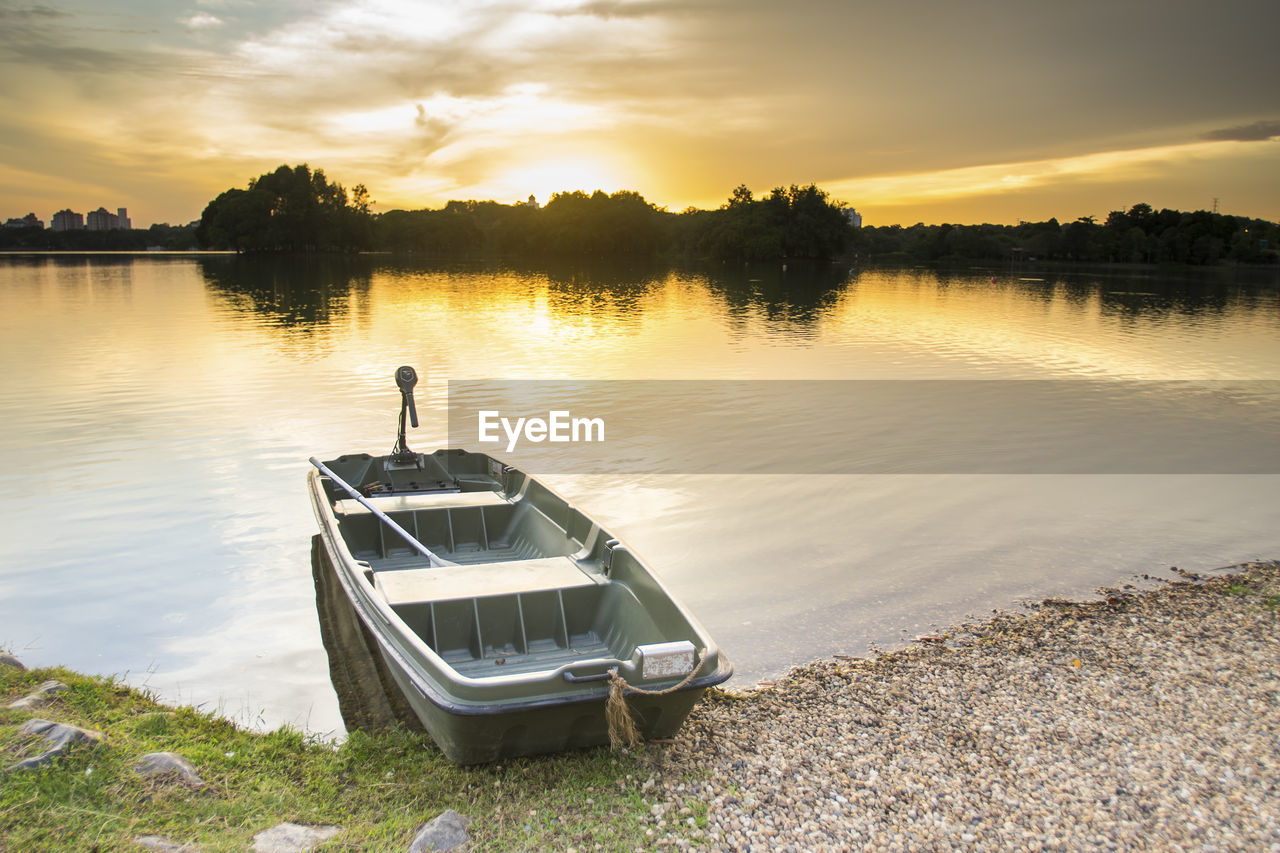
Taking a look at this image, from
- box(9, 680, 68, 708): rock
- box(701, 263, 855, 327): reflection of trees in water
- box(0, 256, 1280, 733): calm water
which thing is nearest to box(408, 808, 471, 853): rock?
box(0, 256, 1280, 733): calm water

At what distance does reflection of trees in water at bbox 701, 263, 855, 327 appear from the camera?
169 ft

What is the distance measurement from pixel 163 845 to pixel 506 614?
10.5 ft

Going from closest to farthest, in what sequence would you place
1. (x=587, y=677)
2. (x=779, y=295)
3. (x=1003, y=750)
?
(x=587, y=677) → (x=1003, y=750) → (x=779, y=295)

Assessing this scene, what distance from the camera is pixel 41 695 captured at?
6.38 m

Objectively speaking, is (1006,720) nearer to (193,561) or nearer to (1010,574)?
(1010,574)

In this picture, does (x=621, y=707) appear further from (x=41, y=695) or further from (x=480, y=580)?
(x=41, y=695)

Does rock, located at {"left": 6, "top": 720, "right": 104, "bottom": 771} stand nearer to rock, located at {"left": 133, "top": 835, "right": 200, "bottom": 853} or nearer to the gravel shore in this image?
rock, located at {"left": 133, "top": 835, "right": 200, "bottom": 853}

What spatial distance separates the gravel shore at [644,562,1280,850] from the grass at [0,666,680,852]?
1.61 ft

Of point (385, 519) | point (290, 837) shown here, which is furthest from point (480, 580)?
point (290, 837)

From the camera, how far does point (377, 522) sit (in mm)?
10281

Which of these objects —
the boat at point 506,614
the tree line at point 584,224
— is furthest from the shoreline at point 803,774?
the tree line at point 584,224

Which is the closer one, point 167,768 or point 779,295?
point 167,768

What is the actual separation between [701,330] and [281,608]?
1354 inches

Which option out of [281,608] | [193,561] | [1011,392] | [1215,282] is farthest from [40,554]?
[1215,282]
